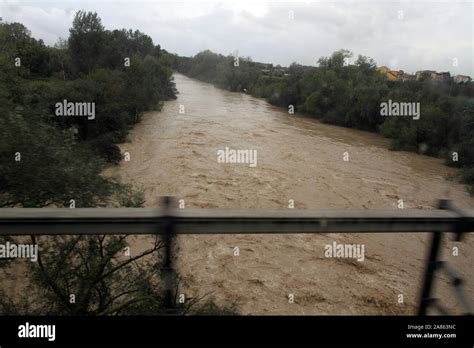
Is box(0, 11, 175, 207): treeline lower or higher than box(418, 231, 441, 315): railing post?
higher

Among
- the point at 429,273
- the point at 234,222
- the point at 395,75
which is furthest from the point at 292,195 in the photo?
the point at 395,75

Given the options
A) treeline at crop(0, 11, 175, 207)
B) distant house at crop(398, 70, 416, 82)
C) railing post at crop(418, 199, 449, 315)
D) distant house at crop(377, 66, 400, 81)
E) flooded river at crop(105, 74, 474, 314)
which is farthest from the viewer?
distant house at crop(377, 66, 400, 81)

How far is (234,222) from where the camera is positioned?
199cm

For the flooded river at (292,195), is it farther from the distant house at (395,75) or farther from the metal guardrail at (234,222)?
the distant house at (395,75)

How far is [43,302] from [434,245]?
3577 mm

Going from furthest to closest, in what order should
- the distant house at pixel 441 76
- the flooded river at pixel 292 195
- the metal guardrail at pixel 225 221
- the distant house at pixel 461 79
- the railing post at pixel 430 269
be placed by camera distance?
the distant house at pixel 441 76
the distant house at pixel 461 79
the flooded river at pixel 292 195
the railing post at pixel 430 269
the metal guardrail at pixel 225 221

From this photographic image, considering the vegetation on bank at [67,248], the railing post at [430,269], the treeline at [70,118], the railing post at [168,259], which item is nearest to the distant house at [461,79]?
the treeline at [70,118]

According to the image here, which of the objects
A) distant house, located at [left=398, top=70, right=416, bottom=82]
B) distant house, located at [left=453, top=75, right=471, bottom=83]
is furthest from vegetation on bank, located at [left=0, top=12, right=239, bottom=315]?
distant house, located at [left=398, top=70, right=416, bottom=82]

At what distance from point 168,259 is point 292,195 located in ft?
44.7

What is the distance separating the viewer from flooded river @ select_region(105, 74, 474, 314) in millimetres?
8805

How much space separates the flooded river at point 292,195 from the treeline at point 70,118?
65.2 inches

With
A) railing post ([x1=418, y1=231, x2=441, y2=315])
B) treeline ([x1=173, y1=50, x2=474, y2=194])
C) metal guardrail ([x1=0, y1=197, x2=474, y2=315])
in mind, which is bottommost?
railing post ([x1=418, y1=231, x2=441, y2=315])

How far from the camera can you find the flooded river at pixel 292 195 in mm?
8805

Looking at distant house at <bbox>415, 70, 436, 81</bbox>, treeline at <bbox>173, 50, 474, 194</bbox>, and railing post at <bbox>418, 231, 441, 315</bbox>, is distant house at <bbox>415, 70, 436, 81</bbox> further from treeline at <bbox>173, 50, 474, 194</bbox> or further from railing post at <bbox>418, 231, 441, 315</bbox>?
railing post at <bbox>418, 231, 441, 315</bbox>
